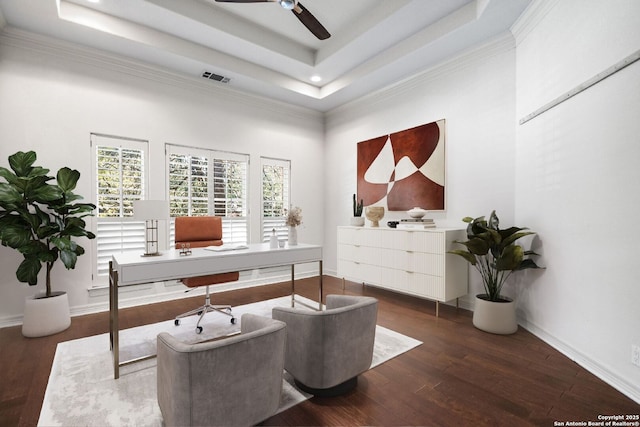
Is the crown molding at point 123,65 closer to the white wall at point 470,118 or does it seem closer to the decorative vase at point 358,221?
the white wall at point 470,118

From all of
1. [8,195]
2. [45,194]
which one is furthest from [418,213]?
[8,195]

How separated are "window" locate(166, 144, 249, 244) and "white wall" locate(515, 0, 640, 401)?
12.9 ft

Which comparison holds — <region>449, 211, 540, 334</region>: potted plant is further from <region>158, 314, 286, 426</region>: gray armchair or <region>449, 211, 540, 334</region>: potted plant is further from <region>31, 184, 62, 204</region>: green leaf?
<region>31, 184, 62, 204</region>: green leaf

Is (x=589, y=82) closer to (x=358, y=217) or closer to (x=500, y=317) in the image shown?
(x=500, y=317)

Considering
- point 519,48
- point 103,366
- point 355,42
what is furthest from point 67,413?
point 519,48

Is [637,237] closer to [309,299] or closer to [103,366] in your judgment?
[309,299]

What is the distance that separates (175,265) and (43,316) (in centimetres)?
182

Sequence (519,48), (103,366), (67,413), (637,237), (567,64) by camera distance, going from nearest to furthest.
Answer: (67,413)
(637,237)
(103,366)
(567,64)
(519,48)

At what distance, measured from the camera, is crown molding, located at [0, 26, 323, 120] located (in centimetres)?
329

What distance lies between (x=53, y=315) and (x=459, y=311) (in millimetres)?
4569

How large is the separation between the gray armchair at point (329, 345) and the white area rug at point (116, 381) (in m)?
0.21

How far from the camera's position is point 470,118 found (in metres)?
3.76

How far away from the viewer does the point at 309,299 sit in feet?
13.8

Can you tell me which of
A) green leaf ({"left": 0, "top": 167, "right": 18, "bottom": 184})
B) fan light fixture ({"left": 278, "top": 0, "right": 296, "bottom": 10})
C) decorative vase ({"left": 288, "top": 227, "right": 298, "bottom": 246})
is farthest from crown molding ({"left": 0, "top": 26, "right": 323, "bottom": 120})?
decorative vase ({"left": 288, "top": 227, "right": 298, "bottom": 246})
